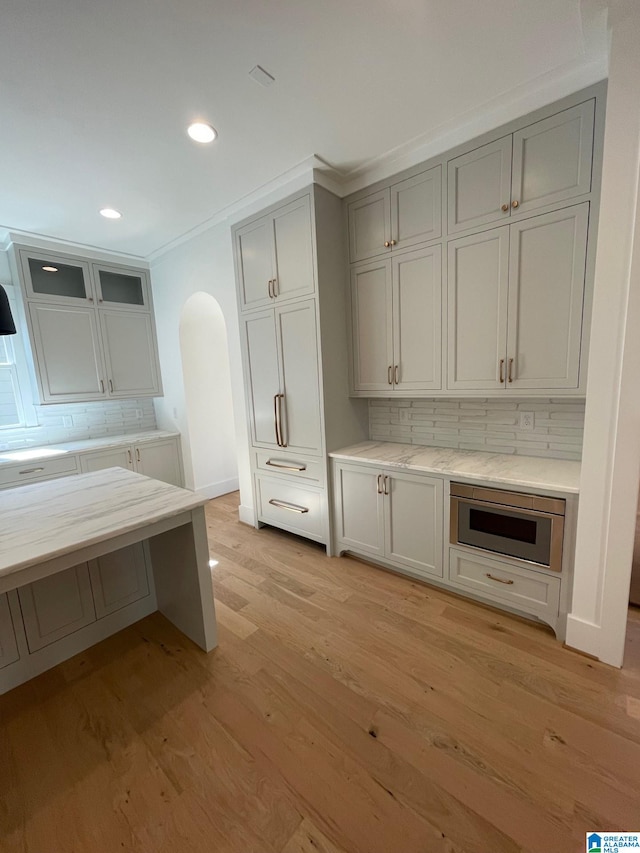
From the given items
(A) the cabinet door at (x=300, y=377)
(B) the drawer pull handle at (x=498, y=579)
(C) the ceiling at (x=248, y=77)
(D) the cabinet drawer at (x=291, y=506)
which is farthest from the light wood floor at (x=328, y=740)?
(C) the ceiling at (x=248, y=77)

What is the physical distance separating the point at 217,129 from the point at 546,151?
5.96 ft

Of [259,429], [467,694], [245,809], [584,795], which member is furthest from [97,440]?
[584,795]

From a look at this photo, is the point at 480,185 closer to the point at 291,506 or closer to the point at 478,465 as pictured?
the point at 478,465

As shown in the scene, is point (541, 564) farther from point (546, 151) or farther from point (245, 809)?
point (546, 151)

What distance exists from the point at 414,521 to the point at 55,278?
404 cm

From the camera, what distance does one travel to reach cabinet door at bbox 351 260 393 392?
2551 mm

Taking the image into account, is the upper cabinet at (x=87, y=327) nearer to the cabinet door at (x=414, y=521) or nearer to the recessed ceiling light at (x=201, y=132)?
the recessed ceiling light at (x=201, y=132)

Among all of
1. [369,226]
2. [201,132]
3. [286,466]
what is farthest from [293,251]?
[286,466]

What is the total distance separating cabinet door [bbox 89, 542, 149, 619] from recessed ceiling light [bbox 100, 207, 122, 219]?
8.90ft

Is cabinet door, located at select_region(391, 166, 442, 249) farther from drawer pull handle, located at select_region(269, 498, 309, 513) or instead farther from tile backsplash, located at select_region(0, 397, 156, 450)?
tile backsplash, located at select_region(0, 397, 156, 450)

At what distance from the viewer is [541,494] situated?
5.98 ft

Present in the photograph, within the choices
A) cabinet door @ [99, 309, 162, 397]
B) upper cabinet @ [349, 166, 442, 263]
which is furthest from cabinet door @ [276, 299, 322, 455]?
cabinet door @ [99, 309, 162, 397]

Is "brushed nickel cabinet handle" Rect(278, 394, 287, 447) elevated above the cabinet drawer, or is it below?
above

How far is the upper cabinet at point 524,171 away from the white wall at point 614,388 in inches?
13.5
